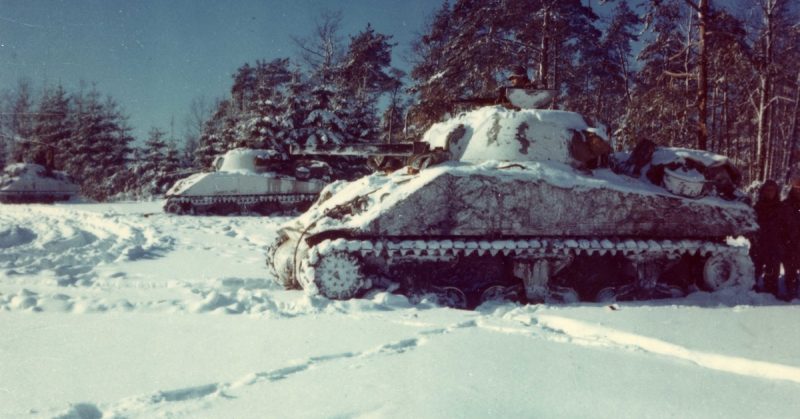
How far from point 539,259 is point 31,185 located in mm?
24212

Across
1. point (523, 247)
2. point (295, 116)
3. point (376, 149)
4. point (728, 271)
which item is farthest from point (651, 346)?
point (295, 116)

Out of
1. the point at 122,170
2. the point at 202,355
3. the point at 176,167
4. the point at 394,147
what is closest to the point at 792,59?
the point at 394,147

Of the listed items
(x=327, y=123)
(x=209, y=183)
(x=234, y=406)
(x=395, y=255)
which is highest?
(x=327, y=123)

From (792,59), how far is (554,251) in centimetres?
2212

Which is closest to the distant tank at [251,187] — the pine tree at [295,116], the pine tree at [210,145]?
the pine tree at [295,116]

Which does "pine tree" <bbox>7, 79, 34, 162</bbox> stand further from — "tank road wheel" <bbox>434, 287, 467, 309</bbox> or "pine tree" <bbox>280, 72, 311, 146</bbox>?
"tank road wheel" <bbox>434, 287, 467, 309</bbox>

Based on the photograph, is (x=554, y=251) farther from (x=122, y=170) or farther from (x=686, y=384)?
(x=122, y=170)

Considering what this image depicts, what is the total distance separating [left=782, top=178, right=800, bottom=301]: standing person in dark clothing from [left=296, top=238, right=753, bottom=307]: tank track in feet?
1.78

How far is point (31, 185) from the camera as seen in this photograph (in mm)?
22781

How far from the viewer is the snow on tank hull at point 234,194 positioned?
53.7 ft

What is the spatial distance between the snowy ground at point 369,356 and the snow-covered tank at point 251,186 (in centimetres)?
1065

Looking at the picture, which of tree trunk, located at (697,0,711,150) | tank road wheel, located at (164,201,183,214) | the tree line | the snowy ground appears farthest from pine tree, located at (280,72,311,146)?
the snowy ground

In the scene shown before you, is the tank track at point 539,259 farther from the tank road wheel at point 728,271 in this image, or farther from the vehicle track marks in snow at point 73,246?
the vehicle track marks in snow at point 73,246

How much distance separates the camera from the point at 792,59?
70.5 feet
